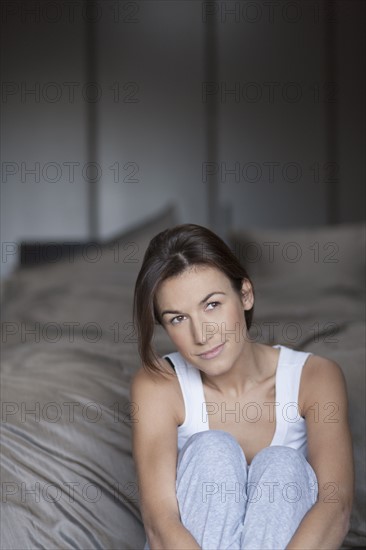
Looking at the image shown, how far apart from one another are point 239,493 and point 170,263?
0.41 meters

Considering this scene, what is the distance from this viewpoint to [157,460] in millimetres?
1319

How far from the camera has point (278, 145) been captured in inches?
164

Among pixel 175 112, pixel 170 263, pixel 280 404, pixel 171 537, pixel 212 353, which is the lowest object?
pixel 171 537

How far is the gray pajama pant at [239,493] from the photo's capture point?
1.16 m

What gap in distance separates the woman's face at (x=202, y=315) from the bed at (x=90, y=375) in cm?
17

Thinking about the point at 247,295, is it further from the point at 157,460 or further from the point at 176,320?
the point at 157,460

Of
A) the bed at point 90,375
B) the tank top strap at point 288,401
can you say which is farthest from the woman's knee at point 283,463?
the bed at point 90,375

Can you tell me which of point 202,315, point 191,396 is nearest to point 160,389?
point 191,396

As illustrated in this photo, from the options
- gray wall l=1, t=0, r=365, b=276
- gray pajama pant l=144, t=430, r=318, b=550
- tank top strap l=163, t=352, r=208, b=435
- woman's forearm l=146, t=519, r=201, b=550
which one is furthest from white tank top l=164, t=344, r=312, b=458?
gray wall l=1, t=0, r=365, b=276

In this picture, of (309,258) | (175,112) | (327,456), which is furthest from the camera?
(175,112)

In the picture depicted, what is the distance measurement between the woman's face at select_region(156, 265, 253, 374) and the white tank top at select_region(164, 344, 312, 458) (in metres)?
0.09

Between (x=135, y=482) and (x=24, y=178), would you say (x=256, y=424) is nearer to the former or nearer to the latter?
(x=135, y=482)

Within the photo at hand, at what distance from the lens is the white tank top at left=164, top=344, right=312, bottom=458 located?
142 centimetres

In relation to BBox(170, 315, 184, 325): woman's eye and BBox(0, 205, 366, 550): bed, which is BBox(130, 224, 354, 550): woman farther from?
BBox(0, 205, 366, 550): bed
